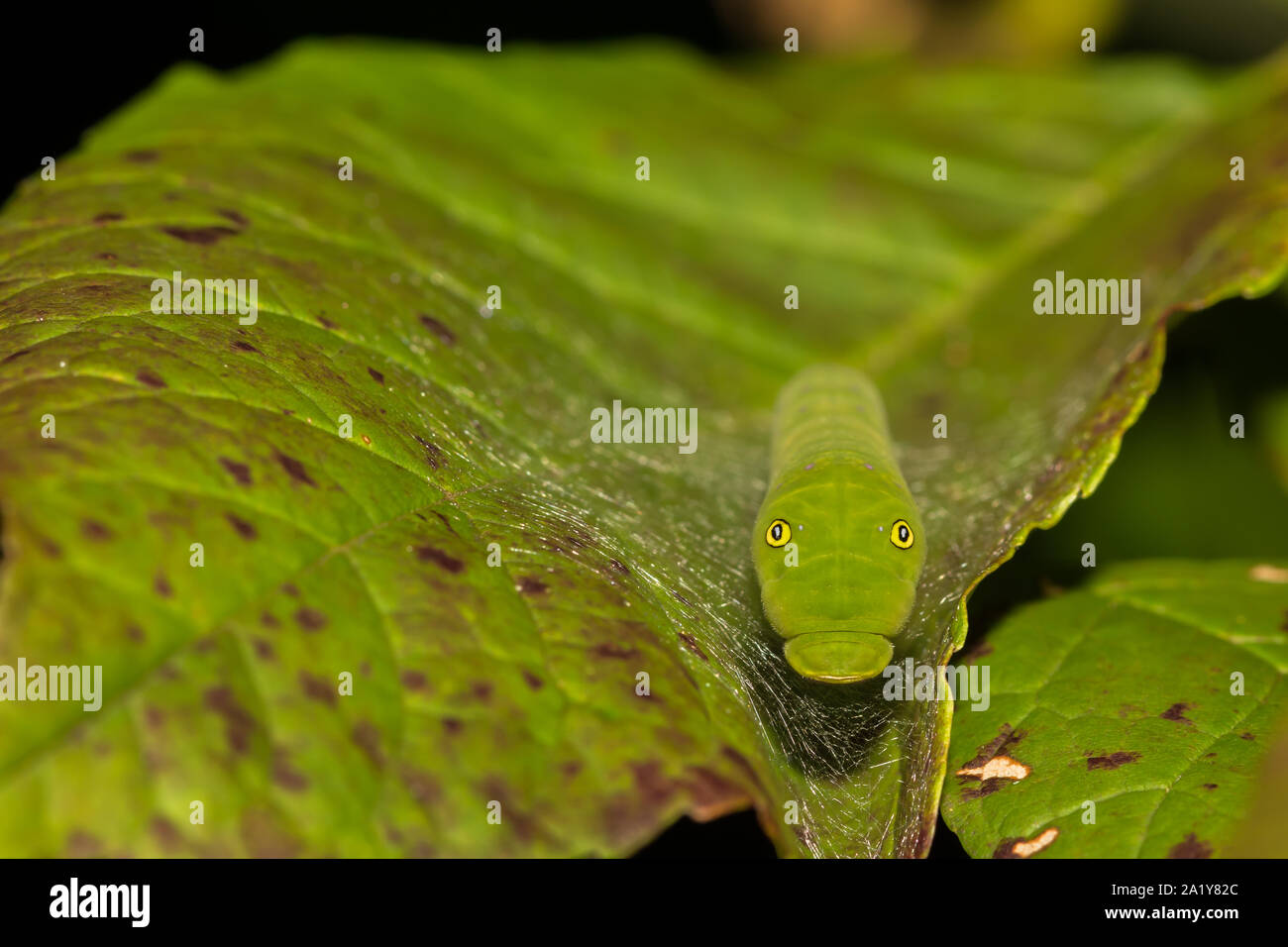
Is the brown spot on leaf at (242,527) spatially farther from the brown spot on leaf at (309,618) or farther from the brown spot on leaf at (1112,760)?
the brown spot on leaf at (1112,760)

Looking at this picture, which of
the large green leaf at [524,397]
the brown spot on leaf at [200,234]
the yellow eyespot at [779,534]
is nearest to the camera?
the large green leaf at [524,397]

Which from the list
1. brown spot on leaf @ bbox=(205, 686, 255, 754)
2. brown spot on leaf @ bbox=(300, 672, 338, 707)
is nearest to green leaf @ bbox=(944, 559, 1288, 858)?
brown spot on leaf @ bbox=(300, 672, 338, 707)

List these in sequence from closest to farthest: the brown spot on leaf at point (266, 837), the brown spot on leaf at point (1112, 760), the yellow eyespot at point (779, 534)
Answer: the brown spot on leaf at point (266, 837), the brown spot on leaf at point (1112, 760), the yellow eyespot at point (779, 534)

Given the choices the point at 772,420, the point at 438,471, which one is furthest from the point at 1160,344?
the point at 438,471

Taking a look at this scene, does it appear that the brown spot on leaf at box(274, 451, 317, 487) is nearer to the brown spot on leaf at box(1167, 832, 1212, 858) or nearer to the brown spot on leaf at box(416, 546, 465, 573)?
the brown spot on leaf at box(416, 546, 465, 573)

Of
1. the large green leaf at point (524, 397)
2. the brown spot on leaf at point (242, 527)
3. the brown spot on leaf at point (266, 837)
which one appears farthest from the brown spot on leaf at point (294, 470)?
the brown spot on leaf at point (266, 837)

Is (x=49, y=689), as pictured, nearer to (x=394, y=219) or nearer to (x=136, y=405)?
(x=136, y=405)

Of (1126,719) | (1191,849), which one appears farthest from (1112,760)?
(1191,849)
